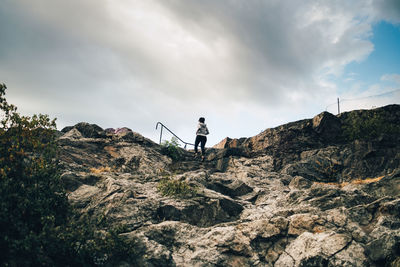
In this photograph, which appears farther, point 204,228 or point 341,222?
point 204,228

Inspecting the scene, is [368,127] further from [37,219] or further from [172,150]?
[37,219]

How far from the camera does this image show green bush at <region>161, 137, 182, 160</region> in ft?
53.5

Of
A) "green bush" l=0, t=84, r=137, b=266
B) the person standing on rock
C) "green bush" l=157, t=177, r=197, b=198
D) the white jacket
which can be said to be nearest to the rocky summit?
"green bush" l=157, t=177, r=197, b=198

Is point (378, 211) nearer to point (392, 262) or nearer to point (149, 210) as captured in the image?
point (392, 262)

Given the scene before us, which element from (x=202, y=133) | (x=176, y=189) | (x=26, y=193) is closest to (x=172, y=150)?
(x=202, y=133)

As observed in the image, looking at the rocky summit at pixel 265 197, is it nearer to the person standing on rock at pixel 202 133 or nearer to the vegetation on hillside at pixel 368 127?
the vegetation on hillside at pixel 368 127

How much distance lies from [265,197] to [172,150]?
7.73 metres

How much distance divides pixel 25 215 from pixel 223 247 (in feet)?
15.2

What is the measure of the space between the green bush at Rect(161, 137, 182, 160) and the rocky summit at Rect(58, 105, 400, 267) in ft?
0.58

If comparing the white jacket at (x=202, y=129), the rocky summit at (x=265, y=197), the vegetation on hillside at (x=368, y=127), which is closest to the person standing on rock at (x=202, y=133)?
the white jacket at (x=202, y=129)

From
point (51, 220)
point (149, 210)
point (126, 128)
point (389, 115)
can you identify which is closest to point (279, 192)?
point (149, 210)

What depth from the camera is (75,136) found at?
1645 centimetres

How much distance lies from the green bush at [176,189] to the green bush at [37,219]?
2.83 meters

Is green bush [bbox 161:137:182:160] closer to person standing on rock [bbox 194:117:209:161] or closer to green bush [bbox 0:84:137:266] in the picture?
person standing on rock [bbox 194:117:209:161]
